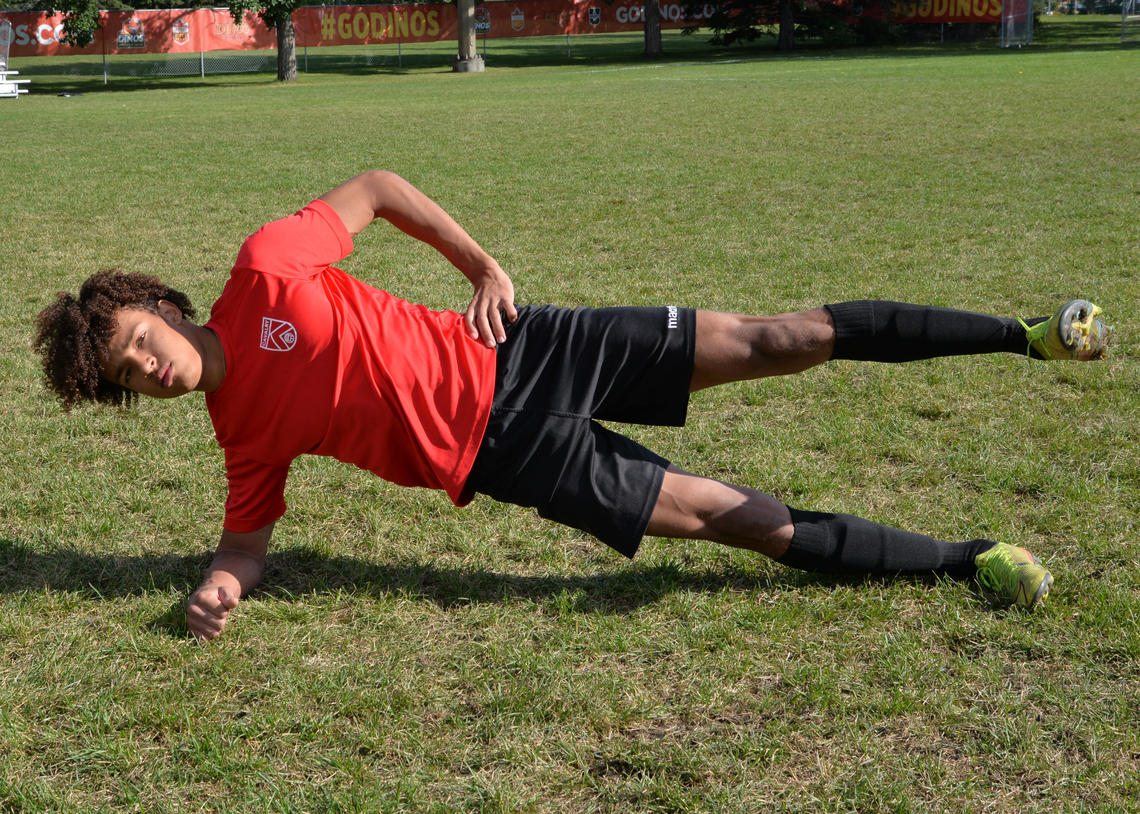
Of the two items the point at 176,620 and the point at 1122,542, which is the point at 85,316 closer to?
the point at 176,620

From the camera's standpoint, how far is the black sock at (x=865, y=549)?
9.97 feet

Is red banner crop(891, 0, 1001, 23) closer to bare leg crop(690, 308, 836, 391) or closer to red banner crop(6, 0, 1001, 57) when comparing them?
red banner crop(6, 0, 1001, 57)

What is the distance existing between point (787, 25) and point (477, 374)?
38499mm

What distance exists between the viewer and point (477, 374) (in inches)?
112

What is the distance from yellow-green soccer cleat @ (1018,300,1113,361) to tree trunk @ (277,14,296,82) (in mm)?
30180

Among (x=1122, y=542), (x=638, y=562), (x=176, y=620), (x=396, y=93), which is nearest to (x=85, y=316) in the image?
(x=176, y=620)

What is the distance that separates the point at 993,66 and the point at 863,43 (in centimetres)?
1402

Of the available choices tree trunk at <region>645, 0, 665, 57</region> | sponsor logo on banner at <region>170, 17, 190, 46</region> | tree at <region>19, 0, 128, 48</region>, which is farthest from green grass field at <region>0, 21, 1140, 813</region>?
sponsor logo on banner at <region>170, 17, 190, 46</region>

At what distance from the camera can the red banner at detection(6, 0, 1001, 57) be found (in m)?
37.9

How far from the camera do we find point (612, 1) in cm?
4538

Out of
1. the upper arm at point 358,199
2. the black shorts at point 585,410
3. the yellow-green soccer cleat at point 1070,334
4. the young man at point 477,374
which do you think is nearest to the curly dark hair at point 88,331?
the young man at point 477,374

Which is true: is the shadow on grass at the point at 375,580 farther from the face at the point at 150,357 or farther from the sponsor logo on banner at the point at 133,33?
the sponsor logo on banner at the point at 133,33

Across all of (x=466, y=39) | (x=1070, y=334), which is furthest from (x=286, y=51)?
(x=1070, y=334)

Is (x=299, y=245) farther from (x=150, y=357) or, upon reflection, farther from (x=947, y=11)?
(x=947, y=11)
